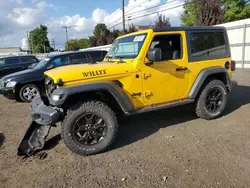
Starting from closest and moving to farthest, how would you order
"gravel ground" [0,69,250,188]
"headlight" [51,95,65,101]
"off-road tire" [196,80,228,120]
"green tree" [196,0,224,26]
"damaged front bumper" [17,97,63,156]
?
"gravel ground" [0,69,250,188] < "headlight" [51,95,65,101] < "damaged front bumper" [17,97,63,156] < "off-road tire" [196,80,228,120] < "green tree" [196,0,224,26]

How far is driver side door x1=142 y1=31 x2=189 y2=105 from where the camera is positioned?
4047mm

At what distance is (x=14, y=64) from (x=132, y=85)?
9936mm

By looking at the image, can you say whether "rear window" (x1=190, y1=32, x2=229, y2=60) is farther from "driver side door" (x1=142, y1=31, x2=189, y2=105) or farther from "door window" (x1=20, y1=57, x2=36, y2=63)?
"door window" (x1=20, y1=57, x2=36, y2=63)

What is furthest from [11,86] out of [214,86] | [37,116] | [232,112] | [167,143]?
[232,112]

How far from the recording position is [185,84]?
14.7ft

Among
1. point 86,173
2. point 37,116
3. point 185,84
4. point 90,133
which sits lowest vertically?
point 86,173

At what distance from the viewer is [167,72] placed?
4188 mm

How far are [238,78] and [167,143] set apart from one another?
7.26 m

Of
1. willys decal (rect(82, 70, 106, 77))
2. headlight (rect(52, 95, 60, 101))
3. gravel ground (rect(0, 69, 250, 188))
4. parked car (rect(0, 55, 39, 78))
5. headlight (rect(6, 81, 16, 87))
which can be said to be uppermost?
parked car (rect(0, 55, 39, 78))

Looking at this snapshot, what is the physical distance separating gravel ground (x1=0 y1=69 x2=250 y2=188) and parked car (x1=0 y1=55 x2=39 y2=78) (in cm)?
736

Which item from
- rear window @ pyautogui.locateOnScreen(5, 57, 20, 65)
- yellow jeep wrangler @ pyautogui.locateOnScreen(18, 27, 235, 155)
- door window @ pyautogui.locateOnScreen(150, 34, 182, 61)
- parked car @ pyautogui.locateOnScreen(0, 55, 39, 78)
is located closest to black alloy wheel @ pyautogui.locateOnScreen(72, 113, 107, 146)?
yellow jeep wrangler @ pyautogui.locateOnScreen(18, 27, 235, 155)

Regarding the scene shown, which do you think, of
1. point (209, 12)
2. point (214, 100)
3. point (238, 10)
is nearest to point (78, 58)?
point (214, 100)

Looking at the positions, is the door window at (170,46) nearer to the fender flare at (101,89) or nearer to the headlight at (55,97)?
the fender flare at (101,89)

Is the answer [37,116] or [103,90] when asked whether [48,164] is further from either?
[103,90]
